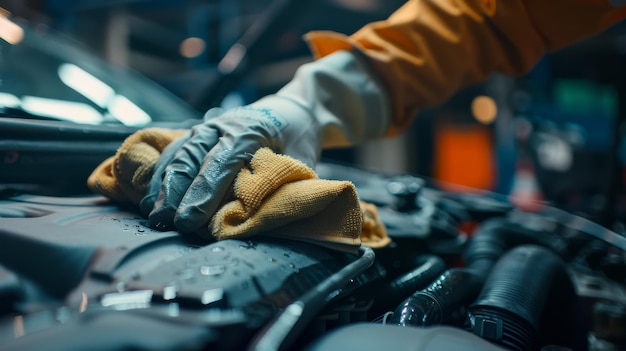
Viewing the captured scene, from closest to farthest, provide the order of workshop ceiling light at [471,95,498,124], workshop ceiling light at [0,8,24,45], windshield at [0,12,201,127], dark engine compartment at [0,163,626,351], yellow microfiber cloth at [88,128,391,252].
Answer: dark engine compartment at [0,163,626,351] < yellow microfiber cloth at [88,128,391,252] < windshield at [0,12,201,127] < workshop ceiling light at [0,8,24,45] < workshop ceiling light at [471,95,498,124]

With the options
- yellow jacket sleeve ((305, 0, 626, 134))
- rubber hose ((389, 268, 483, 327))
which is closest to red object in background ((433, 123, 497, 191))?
yellow jacket sleeve ((305, 0, 626, 134))

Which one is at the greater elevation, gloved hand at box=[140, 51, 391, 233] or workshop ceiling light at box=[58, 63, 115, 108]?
workshop ceiling light at box=[58, 63, 115, 108]

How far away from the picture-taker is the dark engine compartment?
0.43 m

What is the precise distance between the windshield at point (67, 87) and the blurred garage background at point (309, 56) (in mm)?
416

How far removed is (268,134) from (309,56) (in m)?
1.14

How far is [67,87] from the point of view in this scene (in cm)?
100

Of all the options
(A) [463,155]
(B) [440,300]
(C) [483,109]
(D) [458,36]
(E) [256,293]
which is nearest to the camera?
(E) [256,293]

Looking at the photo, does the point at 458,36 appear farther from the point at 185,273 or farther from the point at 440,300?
the point at 185,273

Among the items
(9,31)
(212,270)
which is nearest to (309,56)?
(9,31)

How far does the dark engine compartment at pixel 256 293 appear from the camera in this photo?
16.9 inches

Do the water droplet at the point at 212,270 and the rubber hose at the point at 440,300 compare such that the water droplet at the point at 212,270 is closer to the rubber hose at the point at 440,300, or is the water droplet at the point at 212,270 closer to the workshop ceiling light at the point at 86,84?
the rubber hose at the point at 440,300

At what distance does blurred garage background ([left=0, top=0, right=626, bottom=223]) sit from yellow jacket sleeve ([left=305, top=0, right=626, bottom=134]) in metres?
0.63

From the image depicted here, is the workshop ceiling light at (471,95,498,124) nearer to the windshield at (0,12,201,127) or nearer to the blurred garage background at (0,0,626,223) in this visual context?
the blurred garage background at (0,0,626,223)

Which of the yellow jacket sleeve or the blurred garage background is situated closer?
the yellow jacket sleeve
